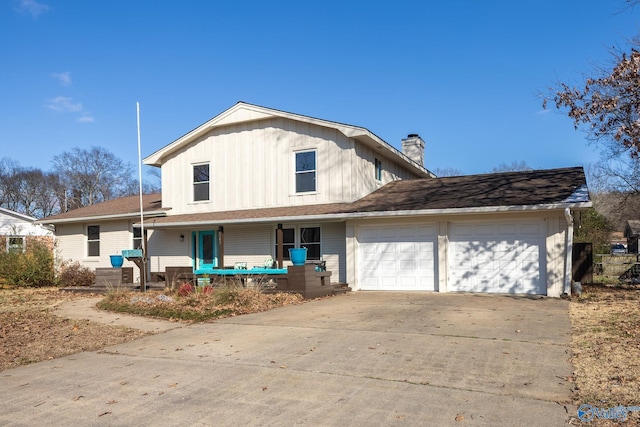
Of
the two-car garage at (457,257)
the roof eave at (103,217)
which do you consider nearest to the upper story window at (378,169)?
the two-car garage at (457,257)

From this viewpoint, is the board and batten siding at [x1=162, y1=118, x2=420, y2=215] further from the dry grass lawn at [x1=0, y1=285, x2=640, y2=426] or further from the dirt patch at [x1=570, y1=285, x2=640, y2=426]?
the dirt patch at [x1=570, y1=285, x2=640, y2=426]

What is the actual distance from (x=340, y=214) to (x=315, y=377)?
9.74m

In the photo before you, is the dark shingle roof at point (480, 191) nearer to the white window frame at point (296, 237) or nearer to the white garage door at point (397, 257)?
the white garage door at point (397, 257)

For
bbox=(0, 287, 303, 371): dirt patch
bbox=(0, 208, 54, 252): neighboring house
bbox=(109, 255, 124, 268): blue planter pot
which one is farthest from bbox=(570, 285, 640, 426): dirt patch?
bbox=(0, 208, 54, 252): neighboring house

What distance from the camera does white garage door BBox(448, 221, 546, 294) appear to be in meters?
13.8

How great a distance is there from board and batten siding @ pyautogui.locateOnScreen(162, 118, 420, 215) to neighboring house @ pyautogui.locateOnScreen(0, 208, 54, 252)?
33.4ft

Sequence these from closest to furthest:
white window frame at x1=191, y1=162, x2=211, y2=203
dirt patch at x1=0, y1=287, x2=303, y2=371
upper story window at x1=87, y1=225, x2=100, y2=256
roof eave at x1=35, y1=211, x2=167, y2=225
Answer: dirt patch at x1=0, y1=287, x2=303, y2=371 < white window frame at x1=191, y1=162, x2=211, y2=203 < roof eave at x1=35, y1=211, x2=167, y2=225 < upper story window at x1=87, y1=225, x2=100, y2=256

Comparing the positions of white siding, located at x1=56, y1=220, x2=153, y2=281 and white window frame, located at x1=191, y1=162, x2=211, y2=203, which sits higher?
white window frame, located at x1=191, y1=162, x2=211, y2=203

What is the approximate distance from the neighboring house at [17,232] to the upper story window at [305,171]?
588 inches

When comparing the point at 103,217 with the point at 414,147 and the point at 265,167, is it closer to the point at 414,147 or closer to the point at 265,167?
Answer: the point at 265,167

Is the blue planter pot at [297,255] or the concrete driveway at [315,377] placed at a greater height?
the blue planter pot at [297,255]

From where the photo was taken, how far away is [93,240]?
2211 centimetres

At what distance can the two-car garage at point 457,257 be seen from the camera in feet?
45.7

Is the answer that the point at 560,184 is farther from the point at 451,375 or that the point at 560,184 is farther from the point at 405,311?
the point at 451,375
